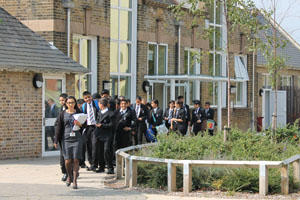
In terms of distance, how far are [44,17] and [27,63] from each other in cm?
308

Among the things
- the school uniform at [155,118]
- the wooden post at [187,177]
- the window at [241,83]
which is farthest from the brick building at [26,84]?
the window at [241,83]

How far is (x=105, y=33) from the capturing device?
72.2 ft

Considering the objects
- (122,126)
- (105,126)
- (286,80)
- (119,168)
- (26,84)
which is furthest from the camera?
(286,80)

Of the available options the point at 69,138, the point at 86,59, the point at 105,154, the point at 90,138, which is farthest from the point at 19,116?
the point at 69,138

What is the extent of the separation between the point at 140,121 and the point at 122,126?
2.74 metres

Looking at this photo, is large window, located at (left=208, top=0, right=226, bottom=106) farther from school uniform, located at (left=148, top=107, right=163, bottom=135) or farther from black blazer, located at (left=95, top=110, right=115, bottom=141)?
black blazer, located at (left=95, top=110, right=115, bottom=141)

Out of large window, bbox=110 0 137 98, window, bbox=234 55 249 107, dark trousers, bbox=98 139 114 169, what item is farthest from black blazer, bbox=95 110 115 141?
window, bbox=234 55 249 107

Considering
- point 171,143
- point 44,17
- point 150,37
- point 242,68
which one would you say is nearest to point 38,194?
point 171,143

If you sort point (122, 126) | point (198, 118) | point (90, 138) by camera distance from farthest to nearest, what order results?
point (198, 118) < point (122, 126) < point (90, 138)

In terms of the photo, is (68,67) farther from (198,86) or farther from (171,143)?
(198,86)

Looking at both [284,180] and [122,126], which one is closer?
[284,180]

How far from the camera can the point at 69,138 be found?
12078mm

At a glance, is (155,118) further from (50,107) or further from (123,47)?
(123,47)

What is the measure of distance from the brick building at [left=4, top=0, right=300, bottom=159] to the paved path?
4535 mm
